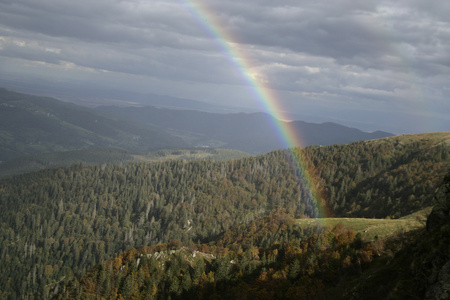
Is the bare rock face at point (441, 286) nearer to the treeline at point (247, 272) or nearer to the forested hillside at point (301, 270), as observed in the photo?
the forested hillside at point (301, 270)

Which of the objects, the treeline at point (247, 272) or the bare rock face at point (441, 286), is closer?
the bare rock face at point (441, 286)

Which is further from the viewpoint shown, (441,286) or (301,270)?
(301,270)

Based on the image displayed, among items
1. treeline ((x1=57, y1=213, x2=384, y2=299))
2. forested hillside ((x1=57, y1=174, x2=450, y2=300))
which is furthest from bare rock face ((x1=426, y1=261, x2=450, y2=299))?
treeline ((x1=57, y1=213, x2=384, y2=299))

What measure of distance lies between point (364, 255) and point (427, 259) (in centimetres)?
3110

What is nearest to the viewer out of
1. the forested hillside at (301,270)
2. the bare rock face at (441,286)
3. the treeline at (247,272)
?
the bare rock face at (441,286)

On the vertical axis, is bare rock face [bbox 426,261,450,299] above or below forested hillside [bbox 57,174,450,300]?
above

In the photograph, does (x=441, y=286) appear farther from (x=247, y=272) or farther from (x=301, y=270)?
(x=247, y=272)

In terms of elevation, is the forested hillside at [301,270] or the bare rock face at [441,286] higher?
the bare rock face at [441,286]

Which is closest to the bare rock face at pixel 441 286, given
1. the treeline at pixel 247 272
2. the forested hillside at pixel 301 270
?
the forested hillside at pixel 301 270

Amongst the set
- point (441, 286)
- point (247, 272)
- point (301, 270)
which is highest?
point (441, 286)

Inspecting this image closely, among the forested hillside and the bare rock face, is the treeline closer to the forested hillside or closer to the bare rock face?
the forested hillside

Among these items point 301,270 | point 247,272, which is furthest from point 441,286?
point 247,272

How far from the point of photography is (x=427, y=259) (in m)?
30.4

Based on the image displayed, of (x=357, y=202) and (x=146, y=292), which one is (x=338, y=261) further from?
(x=357, y=202)
